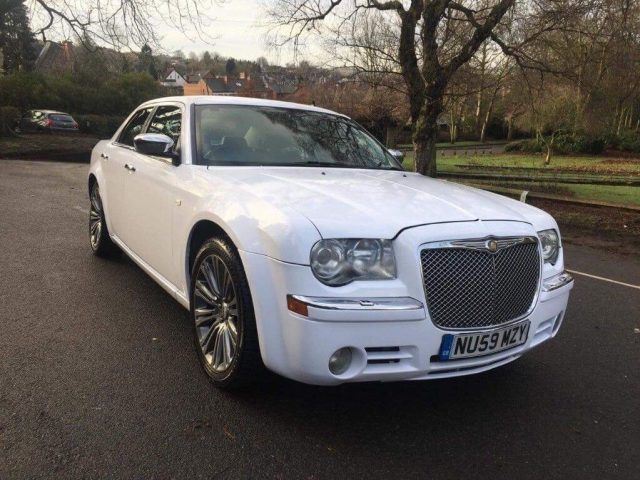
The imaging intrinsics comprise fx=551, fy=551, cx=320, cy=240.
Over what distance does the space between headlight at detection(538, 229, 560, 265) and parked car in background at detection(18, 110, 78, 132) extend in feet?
91.3

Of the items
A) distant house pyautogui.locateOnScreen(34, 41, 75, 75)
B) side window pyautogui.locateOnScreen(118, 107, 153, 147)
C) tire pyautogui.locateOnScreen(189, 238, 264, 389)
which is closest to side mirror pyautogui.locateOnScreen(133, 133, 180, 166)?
tire pyautogui.locateOnScreen(189, 238, 264, 389)

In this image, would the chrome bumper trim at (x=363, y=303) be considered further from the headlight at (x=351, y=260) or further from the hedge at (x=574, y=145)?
the hedge at (x=574, y=145)

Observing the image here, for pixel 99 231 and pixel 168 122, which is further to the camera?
pixel 99 231

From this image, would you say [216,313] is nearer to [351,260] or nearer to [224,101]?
[351,260]

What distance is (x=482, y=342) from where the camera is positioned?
277cm

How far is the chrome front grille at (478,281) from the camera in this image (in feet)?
8.67

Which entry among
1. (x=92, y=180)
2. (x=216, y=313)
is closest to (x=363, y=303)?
(x=216, y=313)

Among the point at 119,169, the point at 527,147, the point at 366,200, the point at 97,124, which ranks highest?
the point at 366,200

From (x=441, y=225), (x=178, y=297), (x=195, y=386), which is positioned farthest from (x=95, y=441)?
(x=441, y=225)

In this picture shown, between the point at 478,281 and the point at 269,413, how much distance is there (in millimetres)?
1282

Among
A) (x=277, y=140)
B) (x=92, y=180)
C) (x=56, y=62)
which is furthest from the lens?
(x=56, y=62)

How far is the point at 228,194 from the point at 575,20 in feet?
40.7

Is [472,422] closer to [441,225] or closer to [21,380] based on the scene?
[441,225]

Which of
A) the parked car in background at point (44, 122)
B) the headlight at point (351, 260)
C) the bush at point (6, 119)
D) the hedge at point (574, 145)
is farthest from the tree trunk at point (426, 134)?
the hedge at point (574, 145)
